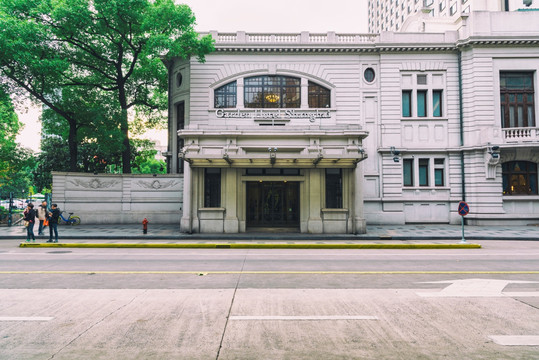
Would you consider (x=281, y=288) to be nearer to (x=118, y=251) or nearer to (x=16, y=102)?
A: (x=118, y=251)

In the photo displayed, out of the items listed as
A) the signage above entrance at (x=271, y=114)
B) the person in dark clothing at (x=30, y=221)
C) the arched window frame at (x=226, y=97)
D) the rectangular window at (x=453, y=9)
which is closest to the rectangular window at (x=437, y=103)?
the signage above entrance at (x=271, y=114)

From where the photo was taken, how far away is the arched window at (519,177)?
22.8 m

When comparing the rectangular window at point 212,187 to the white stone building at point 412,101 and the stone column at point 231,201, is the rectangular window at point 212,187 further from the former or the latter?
the white stone building at point 412,101

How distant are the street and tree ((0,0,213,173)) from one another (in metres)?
15.6

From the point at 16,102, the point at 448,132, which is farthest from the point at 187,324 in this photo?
the point at 16,102

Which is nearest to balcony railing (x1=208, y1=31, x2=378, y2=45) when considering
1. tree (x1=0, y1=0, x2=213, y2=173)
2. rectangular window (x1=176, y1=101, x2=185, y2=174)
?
tree (x1=0, y1=0, x2=213, y2=173)

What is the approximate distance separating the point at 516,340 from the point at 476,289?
2963mm

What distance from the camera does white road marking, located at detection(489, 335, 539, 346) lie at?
15.5 feet

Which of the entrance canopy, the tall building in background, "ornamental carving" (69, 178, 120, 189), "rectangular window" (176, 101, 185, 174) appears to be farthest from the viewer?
the tall building in background

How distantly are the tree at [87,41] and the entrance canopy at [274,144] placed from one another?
7.30 metres

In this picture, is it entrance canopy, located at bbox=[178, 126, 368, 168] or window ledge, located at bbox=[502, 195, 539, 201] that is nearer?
entrance canopy, located at bbox=[178, 126, 368, 168]

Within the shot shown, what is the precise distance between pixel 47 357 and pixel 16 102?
1054 inches

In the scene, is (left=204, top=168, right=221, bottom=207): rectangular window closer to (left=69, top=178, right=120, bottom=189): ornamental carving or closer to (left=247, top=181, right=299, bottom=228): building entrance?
(left=247, top=181, right=299, bottom=228): building entrance

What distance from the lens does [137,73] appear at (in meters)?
25.4
